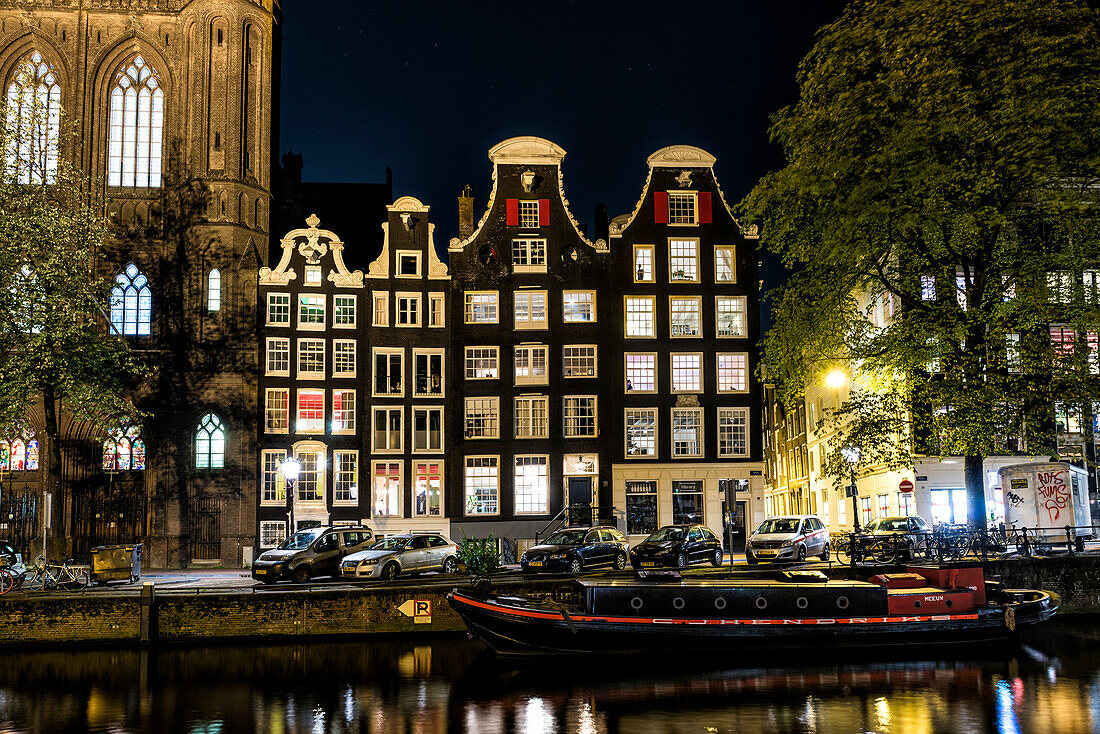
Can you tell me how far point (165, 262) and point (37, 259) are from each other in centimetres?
1359

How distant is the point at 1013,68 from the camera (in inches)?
1209

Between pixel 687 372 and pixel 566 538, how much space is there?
18157 mm

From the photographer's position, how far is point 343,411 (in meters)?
53.4

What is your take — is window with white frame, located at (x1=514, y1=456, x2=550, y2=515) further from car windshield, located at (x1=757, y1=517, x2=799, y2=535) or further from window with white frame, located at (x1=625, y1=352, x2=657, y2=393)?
car windshield, located at (x1=757, y1=517, x2=799, y2=535)

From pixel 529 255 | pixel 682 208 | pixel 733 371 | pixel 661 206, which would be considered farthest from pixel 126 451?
pixel 733 371

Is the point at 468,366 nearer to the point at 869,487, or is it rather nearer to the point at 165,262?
the point at 165,262

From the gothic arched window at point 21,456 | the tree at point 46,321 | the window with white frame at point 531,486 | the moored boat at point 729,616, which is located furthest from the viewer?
the window with white frame at point 531,486

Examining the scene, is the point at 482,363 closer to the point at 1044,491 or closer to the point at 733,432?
the point at 733,432

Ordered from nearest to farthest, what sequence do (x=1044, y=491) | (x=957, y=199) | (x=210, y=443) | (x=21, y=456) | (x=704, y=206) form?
(x=957, y=199), (x=1044, y=491), (x=21, y=456), (x=210, y=443), (x=704, y=206)

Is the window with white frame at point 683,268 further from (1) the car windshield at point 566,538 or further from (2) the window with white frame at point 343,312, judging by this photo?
(1) the car windshield at point 566,538

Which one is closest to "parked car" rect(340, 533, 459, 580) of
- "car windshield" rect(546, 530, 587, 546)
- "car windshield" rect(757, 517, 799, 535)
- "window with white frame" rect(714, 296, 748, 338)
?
"car windshield" rect(546, 530, 587, 546)

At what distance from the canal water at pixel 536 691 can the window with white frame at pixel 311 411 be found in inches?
889

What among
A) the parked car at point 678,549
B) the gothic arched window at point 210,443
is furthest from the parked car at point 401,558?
the gothic arched window at point 210,443

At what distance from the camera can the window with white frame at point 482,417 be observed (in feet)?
175
